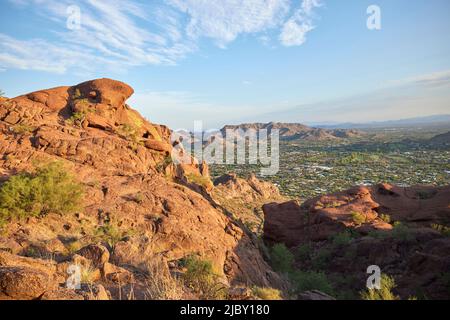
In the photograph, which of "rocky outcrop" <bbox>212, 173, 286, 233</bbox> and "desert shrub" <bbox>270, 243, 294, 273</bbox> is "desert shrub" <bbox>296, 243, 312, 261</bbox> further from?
"rocky outcrop" <bbox>212, 173, 286, 233</bbox>

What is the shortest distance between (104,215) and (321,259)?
1263 cm

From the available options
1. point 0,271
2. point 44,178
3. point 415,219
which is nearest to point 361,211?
point 415,219

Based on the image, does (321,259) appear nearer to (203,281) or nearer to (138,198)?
(138,198)

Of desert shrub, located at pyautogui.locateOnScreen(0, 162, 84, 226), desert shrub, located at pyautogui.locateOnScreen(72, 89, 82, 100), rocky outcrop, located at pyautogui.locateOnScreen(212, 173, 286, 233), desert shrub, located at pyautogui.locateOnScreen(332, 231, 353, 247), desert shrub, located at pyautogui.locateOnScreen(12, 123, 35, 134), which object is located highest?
desert shrub, located at pyautogui.locateOnScreen(72, 89, 82, 100)

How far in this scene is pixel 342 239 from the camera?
18000 millimetres

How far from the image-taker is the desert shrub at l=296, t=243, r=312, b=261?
19.2m

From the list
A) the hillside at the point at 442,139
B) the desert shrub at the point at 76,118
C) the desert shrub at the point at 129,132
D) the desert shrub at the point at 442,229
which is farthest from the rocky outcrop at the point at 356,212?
the hillside at the point at 442,139

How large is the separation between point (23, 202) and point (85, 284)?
6198 mm

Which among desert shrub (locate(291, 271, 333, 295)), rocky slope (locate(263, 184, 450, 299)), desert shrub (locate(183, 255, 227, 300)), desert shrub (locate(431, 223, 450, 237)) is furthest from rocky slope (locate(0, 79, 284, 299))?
desert shrub (locate(431, 223, 450, 237))

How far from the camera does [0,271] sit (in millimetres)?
4781

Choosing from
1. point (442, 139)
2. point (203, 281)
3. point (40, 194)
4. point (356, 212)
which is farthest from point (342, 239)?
point (442, 139)

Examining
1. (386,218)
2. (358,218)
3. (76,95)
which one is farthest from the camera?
(386,218)
